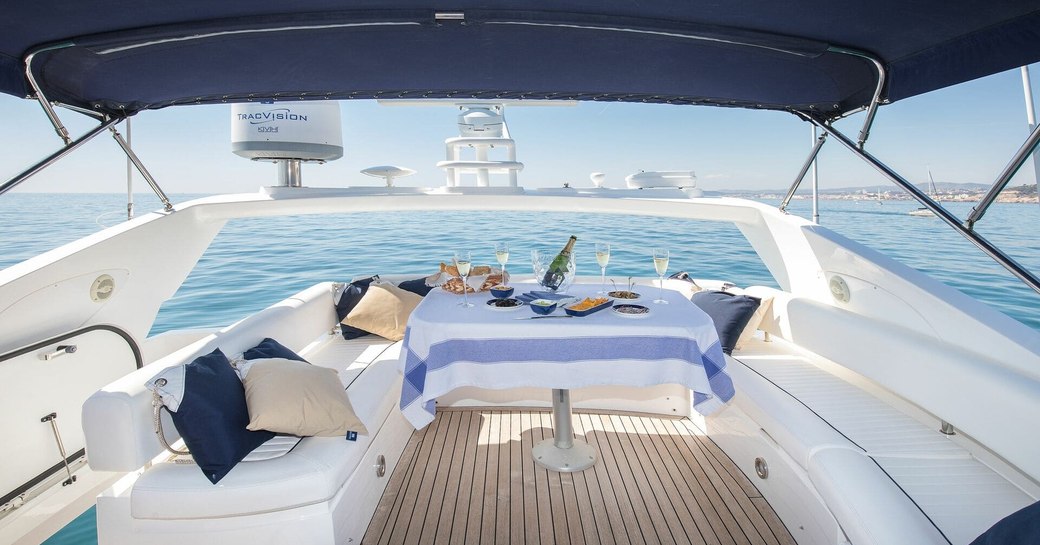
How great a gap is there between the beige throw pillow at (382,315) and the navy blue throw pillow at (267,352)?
735mm

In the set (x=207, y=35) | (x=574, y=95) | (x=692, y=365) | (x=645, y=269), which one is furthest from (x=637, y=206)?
(x=645, y=269)

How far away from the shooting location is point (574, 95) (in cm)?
186

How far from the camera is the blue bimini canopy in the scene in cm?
123

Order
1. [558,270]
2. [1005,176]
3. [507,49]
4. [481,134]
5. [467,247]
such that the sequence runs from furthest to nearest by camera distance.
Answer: [467,247] → [481,134] → [558,270] → [507,49] → [1005,176]

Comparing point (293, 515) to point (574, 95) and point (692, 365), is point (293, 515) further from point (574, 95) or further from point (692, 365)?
point (574, 95)

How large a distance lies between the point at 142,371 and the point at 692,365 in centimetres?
166

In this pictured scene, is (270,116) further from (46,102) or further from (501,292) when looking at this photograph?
(501,292)

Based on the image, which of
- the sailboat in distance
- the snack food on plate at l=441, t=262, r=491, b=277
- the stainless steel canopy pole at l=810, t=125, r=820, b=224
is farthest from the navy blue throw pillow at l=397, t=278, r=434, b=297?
the sailboat in distance

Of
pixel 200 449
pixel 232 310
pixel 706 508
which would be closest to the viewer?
pixel 200 449

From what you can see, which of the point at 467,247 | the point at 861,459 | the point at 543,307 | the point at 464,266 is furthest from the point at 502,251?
the point at 467,247

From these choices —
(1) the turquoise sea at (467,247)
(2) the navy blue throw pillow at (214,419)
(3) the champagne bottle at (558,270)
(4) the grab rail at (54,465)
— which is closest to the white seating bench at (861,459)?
(3) the champagne bottle at (558,270)

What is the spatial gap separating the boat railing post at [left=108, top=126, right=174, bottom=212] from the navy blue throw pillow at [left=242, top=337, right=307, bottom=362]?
992 millimetres

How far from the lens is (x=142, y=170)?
2.18 m

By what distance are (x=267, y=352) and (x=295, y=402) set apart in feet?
1.46
